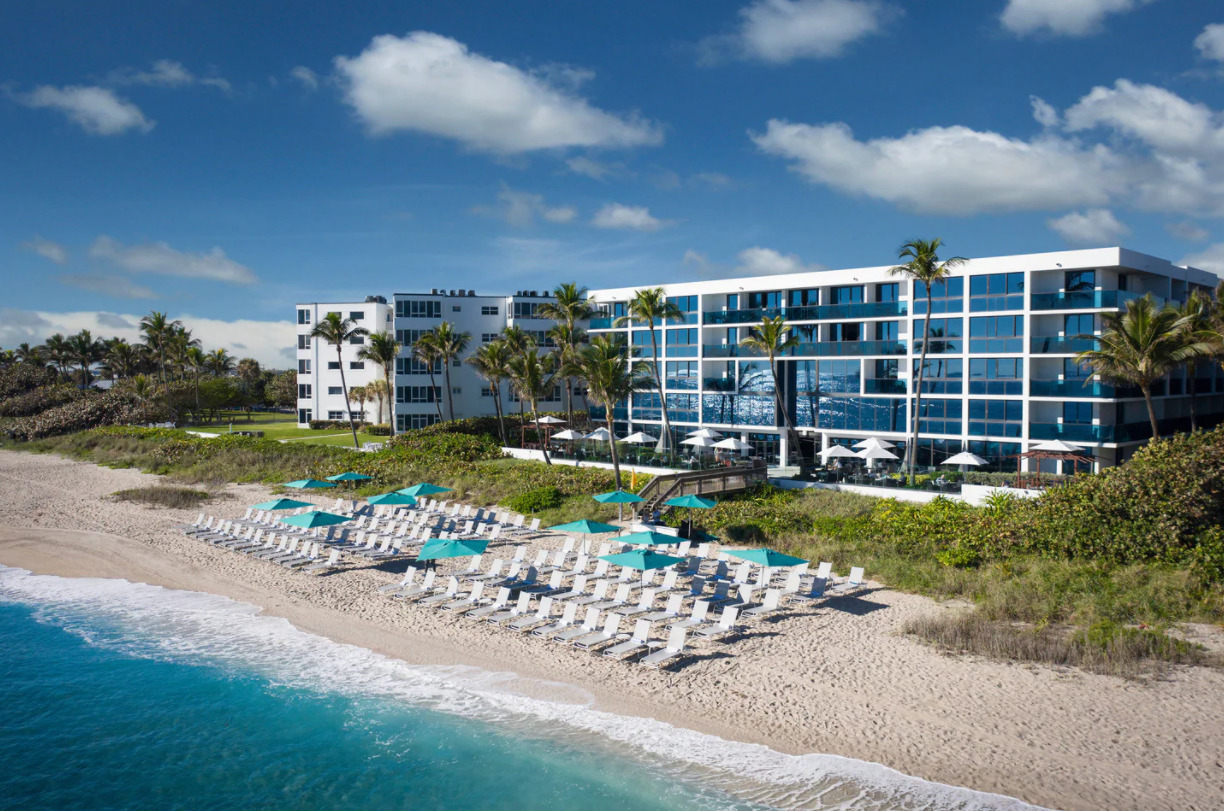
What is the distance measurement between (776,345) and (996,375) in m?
10.2

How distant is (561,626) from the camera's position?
17.0 m

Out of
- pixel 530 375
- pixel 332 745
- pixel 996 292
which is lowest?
pixel 332 745

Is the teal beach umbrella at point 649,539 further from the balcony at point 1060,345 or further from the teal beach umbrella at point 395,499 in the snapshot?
the balcony at point 1060,345

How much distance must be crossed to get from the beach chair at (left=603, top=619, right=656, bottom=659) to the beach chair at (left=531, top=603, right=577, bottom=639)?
118 cm

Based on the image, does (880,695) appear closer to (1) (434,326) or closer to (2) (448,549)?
(2) (448,549)

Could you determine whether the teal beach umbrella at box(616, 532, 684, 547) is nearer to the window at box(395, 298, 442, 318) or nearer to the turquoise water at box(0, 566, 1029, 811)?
the turquoise water at box(0, 566, 1029, 811)

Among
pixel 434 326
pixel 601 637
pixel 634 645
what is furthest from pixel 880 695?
pixel 434 326

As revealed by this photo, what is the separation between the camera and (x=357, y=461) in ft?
130

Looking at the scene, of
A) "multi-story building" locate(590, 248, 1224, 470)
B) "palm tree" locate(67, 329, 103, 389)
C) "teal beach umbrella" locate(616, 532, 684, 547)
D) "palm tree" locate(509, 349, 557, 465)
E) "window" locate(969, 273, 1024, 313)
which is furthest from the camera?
"palm tree" locate(67, 329, 103, 389)

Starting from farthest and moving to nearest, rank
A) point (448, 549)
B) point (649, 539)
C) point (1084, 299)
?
point (1084, 299) → point (649, 539) → point (448, 549)

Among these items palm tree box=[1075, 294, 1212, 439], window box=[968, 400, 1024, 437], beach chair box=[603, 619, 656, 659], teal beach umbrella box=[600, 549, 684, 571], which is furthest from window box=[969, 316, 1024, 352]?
beach chair box=[603, 619, 656, 659]

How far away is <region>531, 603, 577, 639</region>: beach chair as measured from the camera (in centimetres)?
1683

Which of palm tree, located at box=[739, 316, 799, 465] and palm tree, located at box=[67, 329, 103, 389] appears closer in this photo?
palm tree, located at box=[739, 316, 799, 465]

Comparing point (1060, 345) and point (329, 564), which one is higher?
point (1060, 345)
